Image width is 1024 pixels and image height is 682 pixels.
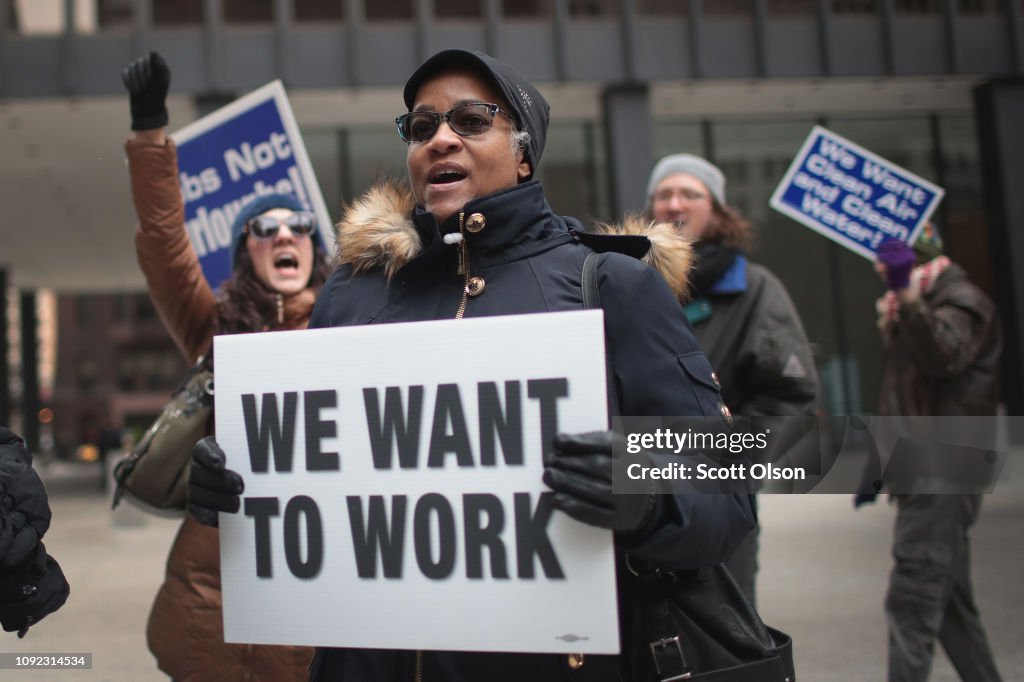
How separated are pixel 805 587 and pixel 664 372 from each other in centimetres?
604

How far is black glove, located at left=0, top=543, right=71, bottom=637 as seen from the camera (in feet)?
7.00

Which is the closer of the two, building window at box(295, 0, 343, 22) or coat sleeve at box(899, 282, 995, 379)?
coat sleeve at box(899, 282, 995, 379)

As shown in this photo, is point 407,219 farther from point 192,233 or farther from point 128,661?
point 128,661

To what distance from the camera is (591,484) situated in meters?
1.58

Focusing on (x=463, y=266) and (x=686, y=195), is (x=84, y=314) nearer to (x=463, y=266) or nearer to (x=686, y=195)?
(x=686, y=195)

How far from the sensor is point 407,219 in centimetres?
206

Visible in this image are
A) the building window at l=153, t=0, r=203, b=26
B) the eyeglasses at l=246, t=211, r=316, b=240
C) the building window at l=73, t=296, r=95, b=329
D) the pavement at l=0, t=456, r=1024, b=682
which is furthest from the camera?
the building window at l=73, t=296, r=95, b=329

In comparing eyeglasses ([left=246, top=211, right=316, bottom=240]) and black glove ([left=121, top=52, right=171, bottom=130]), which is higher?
black glove ([left=121, top=52, right=171, bottom=130])

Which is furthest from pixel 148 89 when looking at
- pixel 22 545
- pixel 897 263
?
pixel 897 263

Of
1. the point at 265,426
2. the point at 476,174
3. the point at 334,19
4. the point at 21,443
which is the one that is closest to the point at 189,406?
the point at 21,443

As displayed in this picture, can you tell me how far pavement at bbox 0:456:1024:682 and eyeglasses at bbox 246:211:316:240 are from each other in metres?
1.82

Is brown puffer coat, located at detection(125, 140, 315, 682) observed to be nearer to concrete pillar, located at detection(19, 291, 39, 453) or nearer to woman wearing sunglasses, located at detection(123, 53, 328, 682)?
woman wearing sunglasses, located at detection(123, 53, 328, 682)

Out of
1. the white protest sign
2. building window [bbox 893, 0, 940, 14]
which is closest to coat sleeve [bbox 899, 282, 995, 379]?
the white protest sign

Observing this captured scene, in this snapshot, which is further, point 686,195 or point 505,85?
point 686,195
